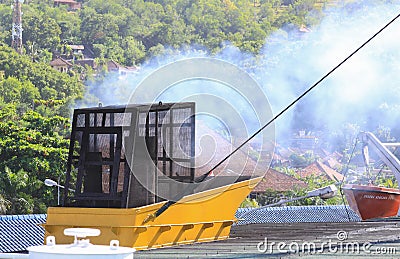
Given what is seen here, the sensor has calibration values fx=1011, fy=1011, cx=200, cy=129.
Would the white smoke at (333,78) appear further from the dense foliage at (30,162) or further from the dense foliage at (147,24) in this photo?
the dense foliage at (30,162)

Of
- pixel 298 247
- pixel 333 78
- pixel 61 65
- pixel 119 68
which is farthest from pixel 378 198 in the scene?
pixel 61 65

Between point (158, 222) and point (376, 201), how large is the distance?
10518 mm

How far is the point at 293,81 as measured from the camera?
9712 centimetres

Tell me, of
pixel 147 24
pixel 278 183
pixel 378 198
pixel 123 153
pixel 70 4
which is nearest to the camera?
pixel 123 153

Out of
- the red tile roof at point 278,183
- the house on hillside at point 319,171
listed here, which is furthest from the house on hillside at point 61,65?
the red tile roof at point 278,183

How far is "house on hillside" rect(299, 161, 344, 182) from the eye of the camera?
3388 inches

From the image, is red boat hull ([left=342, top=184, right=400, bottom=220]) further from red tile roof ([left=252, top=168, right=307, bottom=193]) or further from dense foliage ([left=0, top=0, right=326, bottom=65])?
dense foliage ([left=0, top=0, right=326, bottom=65])

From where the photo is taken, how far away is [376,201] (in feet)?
73.9

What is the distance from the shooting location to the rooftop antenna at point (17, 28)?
4604 inches

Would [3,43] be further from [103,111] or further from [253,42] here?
[103,111]

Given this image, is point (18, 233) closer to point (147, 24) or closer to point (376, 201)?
point (376, 201)

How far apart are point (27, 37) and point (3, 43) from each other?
7459 millimetres

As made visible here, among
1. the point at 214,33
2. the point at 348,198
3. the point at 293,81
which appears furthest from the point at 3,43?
the point at 348,198

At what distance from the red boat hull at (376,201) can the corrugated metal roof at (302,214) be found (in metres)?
1.21
